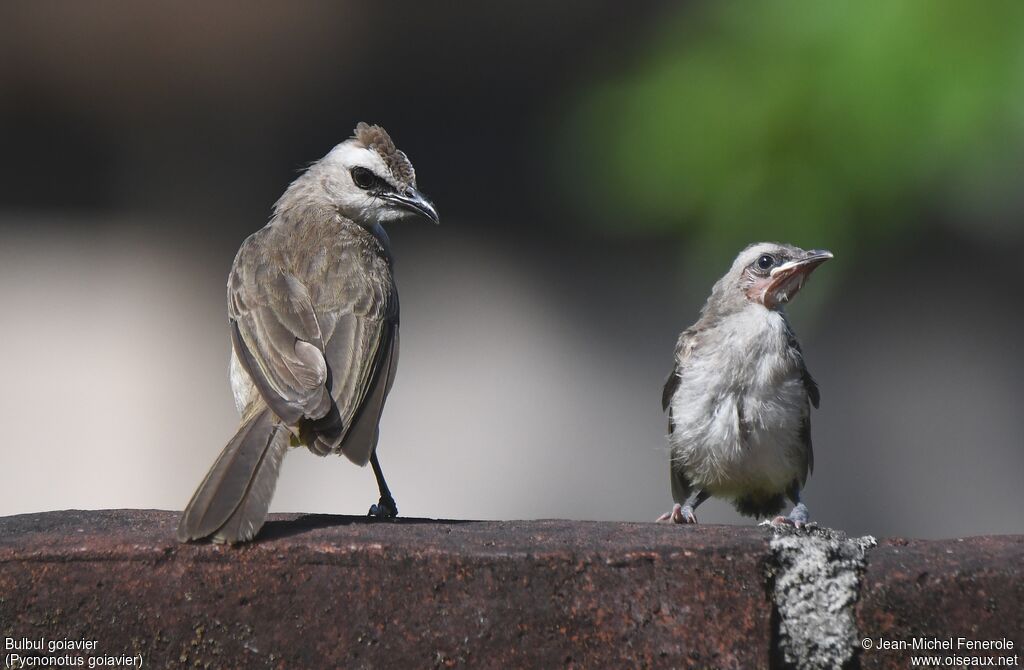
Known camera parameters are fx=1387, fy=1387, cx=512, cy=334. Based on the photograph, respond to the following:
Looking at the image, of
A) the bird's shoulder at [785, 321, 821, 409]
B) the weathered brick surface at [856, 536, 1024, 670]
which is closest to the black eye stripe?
the bird's shoulder at [785, 321, 821, 409]

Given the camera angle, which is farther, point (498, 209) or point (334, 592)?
point (498, 209)

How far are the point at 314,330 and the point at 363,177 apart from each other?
4.16ft

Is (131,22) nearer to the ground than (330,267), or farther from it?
farther from it

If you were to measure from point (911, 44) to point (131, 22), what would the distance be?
4671 mm

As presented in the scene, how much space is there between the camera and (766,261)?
5129 millimetres

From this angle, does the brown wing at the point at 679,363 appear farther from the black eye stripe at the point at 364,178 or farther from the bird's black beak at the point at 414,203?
the black eye stripe at the point at 364,178

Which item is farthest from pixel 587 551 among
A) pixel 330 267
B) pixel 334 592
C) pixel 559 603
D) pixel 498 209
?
pixel 498 209

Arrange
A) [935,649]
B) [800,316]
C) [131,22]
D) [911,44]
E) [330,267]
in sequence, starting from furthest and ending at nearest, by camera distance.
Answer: [131,22] < [800,316] < [330,267] < [911,44] < [935,649]

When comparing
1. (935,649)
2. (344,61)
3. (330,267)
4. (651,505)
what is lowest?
(651,505)

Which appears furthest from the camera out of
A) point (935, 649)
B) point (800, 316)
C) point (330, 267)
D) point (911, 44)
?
point (800, 316)

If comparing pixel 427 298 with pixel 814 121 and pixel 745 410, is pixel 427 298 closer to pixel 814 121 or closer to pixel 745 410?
pixel 745 410

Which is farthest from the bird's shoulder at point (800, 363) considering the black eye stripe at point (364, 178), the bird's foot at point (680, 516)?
the black eye stripe at point (364, 178)

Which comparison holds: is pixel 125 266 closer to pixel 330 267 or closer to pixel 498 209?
pixel 498 209

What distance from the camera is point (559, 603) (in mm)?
2627
